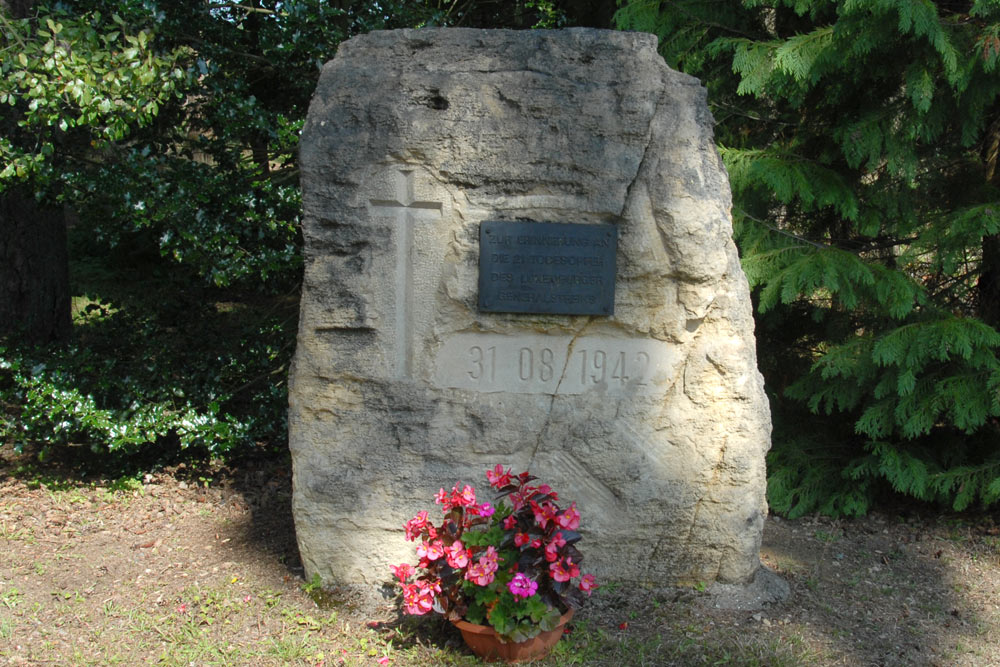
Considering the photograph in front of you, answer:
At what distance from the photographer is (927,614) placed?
3.74 meters

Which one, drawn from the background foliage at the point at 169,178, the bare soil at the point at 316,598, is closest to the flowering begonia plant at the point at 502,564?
the bare soil at the point at 316,598

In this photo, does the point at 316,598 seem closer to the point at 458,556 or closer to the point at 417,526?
the point at 417,526

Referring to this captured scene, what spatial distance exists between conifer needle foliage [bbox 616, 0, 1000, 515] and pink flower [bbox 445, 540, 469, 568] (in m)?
2.29

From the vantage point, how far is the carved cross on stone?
3402mm

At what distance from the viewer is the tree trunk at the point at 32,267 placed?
5672mm

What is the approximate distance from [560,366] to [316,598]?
1.40m

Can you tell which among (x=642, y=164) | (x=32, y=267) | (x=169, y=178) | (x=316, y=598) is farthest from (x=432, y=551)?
(x=32, y=267)

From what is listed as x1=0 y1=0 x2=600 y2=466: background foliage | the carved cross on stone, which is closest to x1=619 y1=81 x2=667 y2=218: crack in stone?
the carved cross on stone

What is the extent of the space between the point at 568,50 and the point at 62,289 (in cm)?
423

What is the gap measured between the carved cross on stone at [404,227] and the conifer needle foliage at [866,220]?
202 centimetres

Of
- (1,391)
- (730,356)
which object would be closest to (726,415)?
(730,356)

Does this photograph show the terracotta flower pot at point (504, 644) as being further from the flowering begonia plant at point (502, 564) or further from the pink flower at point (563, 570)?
the pink flower at point (563, 570)

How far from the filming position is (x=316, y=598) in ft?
11.7

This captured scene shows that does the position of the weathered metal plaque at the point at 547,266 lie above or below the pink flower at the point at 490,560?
above
